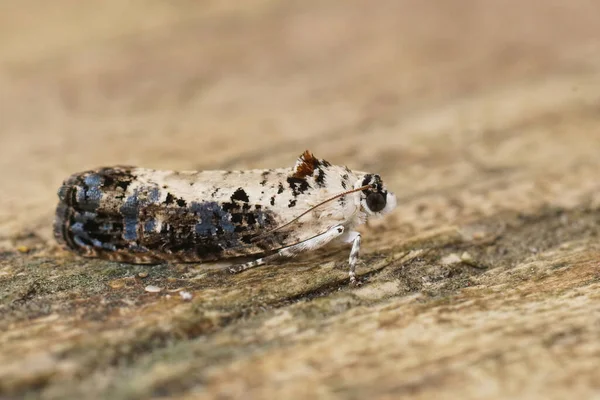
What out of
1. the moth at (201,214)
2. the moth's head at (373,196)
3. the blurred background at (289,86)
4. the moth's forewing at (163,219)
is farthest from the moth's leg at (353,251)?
the blurred background at (289,86)

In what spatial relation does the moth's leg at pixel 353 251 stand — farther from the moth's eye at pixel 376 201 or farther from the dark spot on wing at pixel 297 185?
the dark spot on wing at pixel 297 185

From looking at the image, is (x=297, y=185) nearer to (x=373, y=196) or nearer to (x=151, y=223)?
(x=373, y=196)

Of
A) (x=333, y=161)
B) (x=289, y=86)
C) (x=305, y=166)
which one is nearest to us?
(x=305, y=166)

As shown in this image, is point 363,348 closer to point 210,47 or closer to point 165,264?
point 165,264

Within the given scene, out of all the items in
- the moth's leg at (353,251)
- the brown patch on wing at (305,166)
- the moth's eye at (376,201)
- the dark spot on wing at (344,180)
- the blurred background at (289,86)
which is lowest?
the moth's leg at (353,251)

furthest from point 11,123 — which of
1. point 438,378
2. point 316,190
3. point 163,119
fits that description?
point 438,378

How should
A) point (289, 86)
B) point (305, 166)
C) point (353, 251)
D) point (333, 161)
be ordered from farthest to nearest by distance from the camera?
point (289, 86), point (333, 161), point (305, 166), point (353, 251)

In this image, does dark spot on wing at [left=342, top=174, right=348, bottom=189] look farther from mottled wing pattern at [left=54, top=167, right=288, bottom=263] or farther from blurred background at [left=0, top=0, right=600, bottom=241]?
blurred background at [left=0, top=0, right=600, bottom=241]

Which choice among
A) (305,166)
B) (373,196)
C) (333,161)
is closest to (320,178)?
(305,166)
